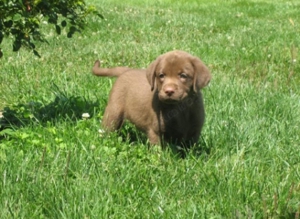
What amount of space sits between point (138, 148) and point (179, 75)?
64cm

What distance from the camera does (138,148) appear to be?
4.62 meters

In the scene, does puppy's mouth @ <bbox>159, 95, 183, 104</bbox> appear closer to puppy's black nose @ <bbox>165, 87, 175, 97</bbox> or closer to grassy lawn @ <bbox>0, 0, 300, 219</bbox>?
puppy's black nose @ <bbox>165, 87, 175, 97</bbox>

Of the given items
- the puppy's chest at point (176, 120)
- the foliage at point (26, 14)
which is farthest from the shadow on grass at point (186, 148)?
the foliage at point (26, 14)

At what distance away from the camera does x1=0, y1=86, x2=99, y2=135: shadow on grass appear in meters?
5.21

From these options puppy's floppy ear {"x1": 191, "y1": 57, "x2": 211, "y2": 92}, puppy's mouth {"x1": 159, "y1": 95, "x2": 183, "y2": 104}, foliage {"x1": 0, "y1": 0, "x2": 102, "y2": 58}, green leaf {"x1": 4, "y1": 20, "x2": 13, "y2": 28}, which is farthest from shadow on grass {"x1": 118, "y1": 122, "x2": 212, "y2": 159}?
green leaf {"x1": 4, "y1": 20, "x2": 13, "y2": 28}

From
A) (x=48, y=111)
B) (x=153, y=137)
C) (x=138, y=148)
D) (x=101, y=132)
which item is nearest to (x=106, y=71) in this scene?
(x=48, y=111)

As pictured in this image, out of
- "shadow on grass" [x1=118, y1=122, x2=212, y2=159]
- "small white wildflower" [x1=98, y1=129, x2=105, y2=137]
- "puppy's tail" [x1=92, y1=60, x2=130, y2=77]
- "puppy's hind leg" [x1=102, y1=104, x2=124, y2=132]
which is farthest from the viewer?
"puppy's tail" [x1=92, y1=60, x2=130, y2=77]

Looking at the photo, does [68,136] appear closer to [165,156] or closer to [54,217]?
[165,156]

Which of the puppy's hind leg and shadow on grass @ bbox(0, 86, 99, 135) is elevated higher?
the puppy's hind leg

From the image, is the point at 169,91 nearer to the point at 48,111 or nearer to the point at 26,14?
the point at 26,14

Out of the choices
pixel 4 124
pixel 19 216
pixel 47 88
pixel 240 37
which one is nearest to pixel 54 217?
pixel 19 216

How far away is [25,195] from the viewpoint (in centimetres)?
348

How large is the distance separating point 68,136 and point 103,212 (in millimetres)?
1514

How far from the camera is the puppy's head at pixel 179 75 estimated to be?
4451mm
